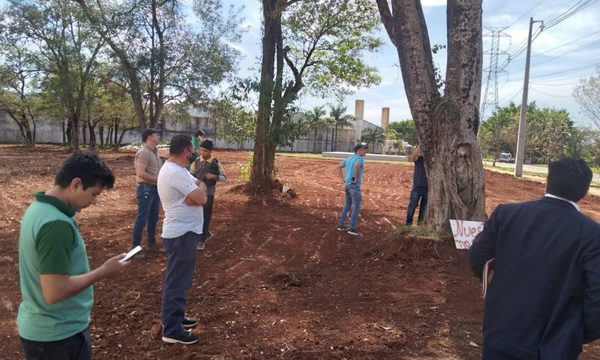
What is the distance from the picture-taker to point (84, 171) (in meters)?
2.24

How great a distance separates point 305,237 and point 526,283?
20.7 ft

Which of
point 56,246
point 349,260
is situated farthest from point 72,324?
point 349,260

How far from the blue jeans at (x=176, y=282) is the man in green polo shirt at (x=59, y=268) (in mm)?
1734

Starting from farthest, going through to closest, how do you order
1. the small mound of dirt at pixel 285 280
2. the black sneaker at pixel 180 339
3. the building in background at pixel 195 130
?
the building in background at pixel 195 130 < the small mound of dirt at pixel 285 280 < the black sneaker at pixel 180 339

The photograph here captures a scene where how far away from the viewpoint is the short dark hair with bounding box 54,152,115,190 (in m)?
2.21

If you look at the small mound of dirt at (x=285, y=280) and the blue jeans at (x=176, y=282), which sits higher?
the blue jeans at (x=176, y=282)

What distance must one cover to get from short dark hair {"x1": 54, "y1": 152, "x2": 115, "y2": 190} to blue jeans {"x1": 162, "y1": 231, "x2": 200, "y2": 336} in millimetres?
1837

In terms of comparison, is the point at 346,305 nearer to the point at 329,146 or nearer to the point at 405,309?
the point at 405,309

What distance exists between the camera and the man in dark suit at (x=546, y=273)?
2.29 metres

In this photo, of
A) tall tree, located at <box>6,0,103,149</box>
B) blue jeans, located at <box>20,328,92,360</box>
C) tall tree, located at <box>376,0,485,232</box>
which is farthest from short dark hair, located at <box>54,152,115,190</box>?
tall tree, located at <box>6,0,103,149</box>

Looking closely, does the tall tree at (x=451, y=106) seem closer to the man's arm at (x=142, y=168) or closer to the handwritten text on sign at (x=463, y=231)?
the handwritten text on sign at (x=463, y=231)

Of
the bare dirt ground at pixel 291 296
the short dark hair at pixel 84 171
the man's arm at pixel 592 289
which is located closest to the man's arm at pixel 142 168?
the bare dirt ground at pixel 291 296

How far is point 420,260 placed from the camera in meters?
6.62

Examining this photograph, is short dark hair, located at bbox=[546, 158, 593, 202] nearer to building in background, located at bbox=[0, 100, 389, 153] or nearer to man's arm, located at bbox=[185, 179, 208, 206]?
man's arm, located at bbox=[185, 179, 208, 206]
